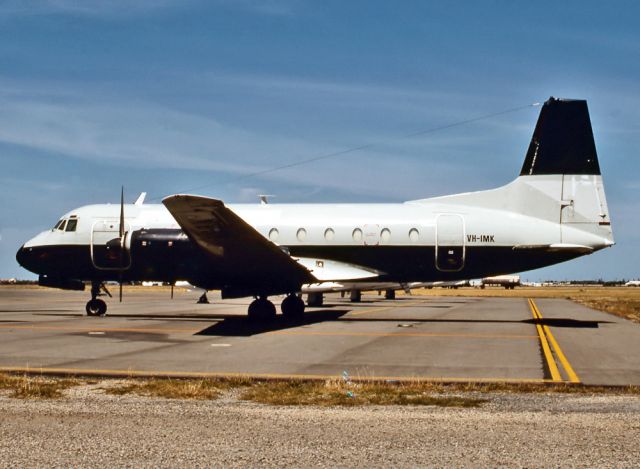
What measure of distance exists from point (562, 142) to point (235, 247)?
1264 centimetres

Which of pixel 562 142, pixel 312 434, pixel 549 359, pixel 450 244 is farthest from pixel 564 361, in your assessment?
pixel 562 142

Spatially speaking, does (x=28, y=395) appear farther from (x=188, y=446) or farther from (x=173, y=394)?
(x=188, y=446)

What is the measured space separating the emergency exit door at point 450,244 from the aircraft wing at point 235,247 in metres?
4.77

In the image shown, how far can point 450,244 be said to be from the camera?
80.7ft

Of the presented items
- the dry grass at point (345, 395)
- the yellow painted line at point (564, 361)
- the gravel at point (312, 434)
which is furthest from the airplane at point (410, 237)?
the gravel at point (312, 434)

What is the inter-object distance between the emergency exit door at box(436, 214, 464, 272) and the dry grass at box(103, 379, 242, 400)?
48.1 feet

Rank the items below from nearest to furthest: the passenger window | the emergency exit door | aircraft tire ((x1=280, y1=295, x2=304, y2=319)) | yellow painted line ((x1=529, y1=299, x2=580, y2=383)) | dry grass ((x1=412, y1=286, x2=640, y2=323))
Result: yellow painted line ((x1=529, y1=299, x2=580, y2=383)) < the emergency exit door < aircraft tire ((x1=280, y1=295, x2=304, y2=319)) < the passenger window < dry grass ((x1=412, y1=286, x2=640, y2=323))

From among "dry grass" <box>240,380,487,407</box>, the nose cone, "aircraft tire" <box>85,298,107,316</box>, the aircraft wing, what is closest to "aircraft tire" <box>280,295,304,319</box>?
the aircraft wing

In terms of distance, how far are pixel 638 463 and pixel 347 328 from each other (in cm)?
1684

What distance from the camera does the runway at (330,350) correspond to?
41.9ft

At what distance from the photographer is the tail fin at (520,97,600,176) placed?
24.0m

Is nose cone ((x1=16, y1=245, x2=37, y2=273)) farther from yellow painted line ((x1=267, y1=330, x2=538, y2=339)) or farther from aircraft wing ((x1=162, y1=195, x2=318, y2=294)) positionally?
yellow painted line ((x1=267, y1=330, x2=538, y2=339))

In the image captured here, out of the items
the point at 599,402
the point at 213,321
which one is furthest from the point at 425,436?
the point at 213,321

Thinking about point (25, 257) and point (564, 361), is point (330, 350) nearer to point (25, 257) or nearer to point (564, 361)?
point (564, 361)
